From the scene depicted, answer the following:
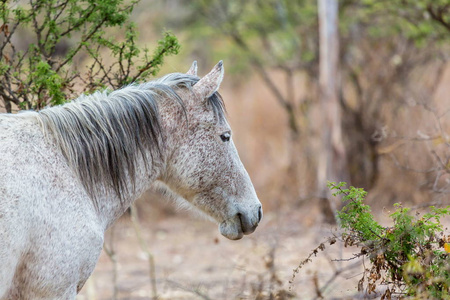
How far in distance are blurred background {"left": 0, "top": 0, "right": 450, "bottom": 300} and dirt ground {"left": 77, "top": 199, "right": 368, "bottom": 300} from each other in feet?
0.13

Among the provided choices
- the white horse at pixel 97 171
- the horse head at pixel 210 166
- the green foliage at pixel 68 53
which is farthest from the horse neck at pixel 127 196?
the green foliage at pixel 68 53

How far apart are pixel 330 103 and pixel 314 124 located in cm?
251

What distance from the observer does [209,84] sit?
12.0 ft

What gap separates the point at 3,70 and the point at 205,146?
150 cm

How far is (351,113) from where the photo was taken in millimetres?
11742

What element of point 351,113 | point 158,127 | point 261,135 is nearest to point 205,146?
point 158,127

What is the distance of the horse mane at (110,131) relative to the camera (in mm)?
3264

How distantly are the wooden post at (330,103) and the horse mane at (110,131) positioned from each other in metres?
7.21

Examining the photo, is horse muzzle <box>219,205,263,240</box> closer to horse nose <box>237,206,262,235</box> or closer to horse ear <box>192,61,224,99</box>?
horse nose <box>237,206,262,235</box>

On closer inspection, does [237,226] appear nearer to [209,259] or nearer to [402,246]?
[402,246]

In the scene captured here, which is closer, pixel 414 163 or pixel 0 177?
pixel 0 177

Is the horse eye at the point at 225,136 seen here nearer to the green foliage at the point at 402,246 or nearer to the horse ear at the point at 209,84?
the horse ear at the point at 209,84

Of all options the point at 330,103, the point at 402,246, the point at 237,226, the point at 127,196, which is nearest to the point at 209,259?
the point at 330,103

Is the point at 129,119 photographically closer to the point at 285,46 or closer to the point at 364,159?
the point at 364,159
